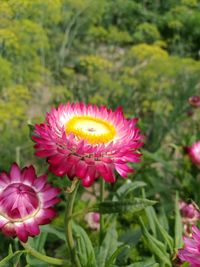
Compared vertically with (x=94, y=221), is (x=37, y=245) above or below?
below

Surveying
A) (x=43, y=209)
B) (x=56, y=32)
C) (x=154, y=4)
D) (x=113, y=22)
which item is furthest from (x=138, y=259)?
(x=154, y=4)

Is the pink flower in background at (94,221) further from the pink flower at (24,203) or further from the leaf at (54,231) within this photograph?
the pink flower at (24,203)

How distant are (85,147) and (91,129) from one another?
0.12 m

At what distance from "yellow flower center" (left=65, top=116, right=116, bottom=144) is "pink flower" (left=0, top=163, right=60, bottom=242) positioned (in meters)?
0.15

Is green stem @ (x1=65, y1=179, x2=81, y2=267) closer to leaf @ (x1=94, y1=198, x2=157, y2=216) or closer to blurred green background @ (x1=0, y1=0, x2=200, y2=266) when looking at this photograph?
leaf @ (x1=94, y1=198, x2=157, y2=216)

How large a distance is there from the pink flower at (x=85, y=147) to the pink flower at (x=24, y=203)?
12 cm

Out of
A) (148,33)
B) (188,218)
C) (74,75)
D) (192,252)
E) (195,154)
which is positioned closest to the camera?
(192,252)

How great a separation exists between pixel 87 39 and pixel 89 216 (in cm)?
332

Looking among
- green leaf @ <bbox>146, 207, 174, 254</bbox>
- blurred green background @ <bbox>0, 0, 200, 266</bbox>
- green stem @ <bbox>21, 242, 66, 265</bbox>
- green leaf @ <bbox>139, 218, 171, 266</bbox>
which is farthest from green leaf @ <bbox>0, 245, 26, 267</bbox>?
blurred green background @ <bbox>0, 0, 200, 266</bbox>

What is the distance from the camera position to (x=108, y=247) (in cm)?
158

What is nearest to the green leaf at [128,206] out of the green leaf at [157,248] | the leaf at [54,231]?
the green leaf at [157,248]

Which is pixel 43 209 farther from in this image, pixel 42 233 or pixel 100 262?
pixel 42 233

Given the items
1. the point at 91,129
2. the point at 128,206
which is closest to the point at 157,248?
the point at 128,206

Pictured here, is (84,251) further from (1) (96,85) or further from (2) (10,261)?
(1) (96,85)
